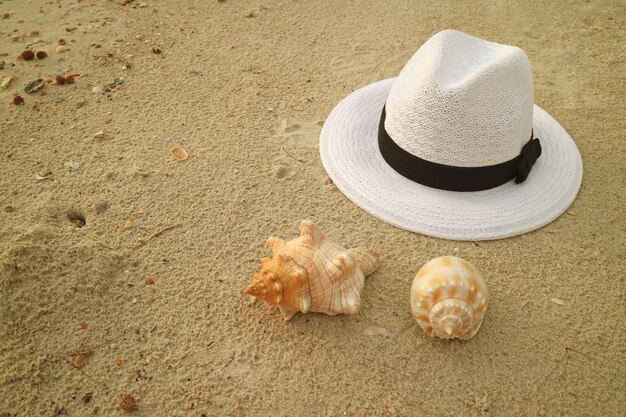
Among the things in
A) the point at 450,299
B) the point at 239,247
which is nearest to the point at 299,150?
the point at 239,247

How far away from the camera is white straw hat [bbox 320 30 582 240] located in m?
2.51

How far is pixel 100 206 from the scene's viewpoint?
2.84 m

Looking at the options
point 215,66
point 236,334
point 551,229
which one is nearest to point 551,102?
point 551,229

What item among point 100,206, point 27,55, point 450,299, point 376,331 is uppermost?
point 27,55

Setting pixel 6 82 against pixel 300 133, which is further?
pixel 6 82

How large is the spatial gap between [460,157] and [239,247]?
1.30m

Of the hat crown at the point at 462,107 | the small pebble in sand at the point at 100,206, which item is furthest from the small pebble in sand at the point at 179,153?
the hat crown at the point at 462,107

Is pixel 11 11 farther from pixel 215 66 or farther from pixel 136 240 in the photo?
pixel 136 240

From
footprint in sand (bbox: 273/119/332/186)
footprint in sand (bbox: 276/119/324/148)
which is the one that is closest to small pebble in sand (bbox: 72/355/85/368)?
footprint in sand (bbox: 273/119/332/186)

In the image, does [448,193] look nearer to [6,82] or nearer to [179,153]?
[179,153]

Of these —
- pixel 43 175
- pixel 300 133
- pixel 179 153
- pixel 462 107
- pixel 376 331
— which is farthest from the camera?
pixel 300 133

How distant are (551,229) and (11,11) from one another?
5074 mm

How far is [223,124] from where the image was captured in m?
3.47

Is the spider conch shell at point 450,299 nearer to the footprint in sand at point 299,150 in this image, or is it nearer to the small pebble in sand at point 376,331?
the small pebble in sand at point 376,331
